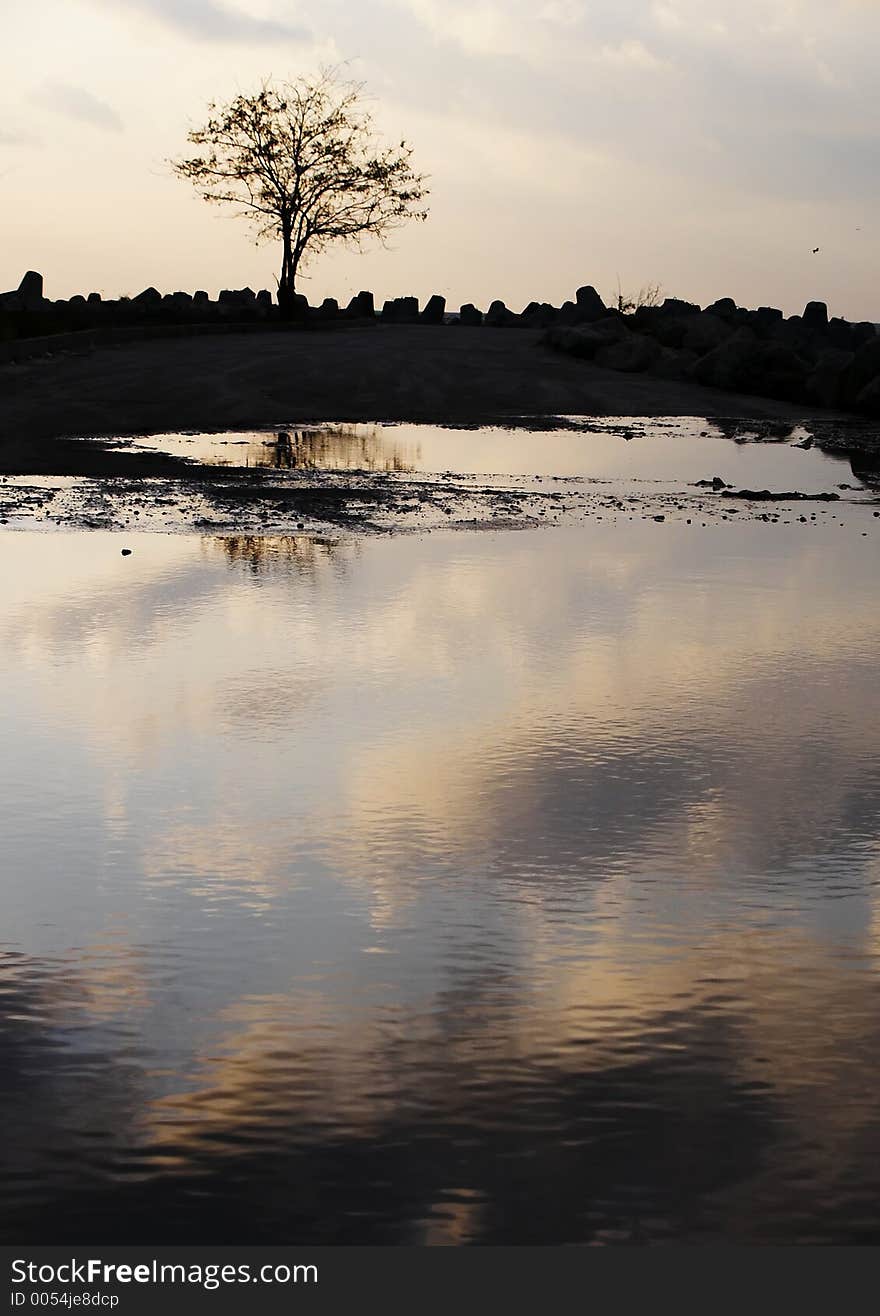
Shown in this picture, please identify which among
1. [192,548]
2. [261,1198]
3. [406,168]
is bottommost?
[261,1198]

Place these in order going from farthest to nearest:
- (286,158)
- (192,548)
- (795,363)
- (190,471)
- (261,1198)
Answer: (286,158), (795,363), (190,471), (192,548), (261,1198)

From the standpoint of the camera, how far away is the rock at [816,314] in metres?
66.3

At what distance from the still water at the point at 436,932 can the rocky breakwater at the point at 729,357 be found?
23.5 metres

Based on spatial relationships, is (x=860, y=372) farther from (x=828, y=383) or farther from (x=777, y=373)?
(x=777, y=373)

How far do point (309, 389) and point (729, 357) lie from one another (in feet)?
31.8

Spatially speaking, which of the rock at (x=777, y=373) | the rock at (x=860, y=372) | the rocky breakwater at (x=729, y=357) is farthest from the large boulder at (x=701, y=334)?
the rock at (x=860, y=372)

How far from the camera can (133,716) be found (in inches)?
282

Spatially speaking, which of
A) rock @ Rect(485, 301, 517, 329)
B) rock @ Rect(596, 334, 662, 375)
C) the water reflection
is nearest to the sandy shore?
rock @ Rect(596, 334, 662, 375)

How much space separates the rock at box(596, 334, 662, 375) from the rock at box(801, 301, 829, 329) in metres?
30.3

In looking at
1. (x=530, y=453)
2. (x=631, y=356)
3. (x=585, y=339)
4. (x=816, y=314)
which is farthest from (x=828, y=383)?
(x=816, y=314)

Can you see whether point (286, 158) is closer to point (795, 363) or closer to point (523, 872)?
point (795, 363)

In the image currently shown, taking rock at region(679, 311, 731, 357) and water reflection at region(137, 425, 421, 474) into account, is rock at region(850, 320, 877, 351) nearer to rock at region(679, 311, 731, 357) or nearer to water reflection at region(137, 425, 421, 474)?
rock at region(679, 311, 731, 357)

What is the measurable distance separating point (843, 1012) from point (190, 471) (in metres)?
14.4

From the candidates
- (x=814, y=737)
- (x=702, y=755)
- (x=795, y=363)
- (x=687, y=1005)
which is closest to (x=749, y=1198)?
(x=687, y=1005)
